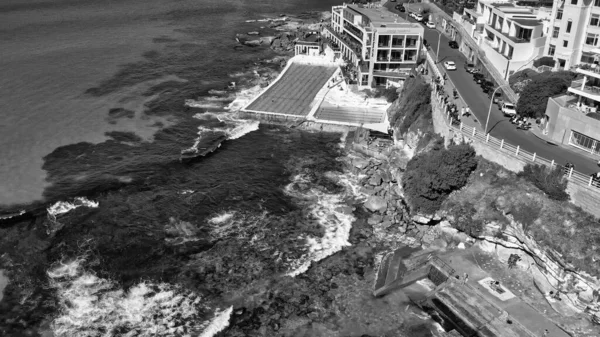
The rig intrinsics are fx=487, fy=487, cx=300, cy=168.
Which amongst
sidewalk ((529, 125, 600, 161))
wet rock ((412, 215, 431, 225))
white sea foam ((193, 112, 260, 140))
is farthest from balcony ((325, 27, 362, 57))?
wet rock ((412, 215, 431, 225))

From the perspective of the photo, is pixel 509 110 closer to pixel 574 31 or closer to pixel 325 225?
pixel 574 31

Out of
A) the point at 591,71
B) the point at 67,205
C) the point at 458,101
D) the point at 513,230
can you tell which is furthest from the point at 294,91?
the point at 513,230

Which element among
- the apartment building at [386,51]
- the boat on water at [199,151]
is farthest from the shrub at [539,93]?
the boat on water at [199,151]

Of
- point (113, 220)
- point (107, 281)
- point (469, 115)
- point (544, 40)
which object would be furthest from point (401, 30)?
point (107, 281)

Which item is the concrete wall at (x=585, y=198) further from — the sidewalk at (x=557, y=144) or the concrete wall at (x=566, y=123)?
the concrete wall at (x=566, y=123)

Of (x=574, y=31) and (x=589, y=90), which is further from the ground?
(x=574, y=31)

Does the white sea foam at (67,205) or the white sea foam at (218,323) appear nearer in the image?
the white sea foam at (218,323)
